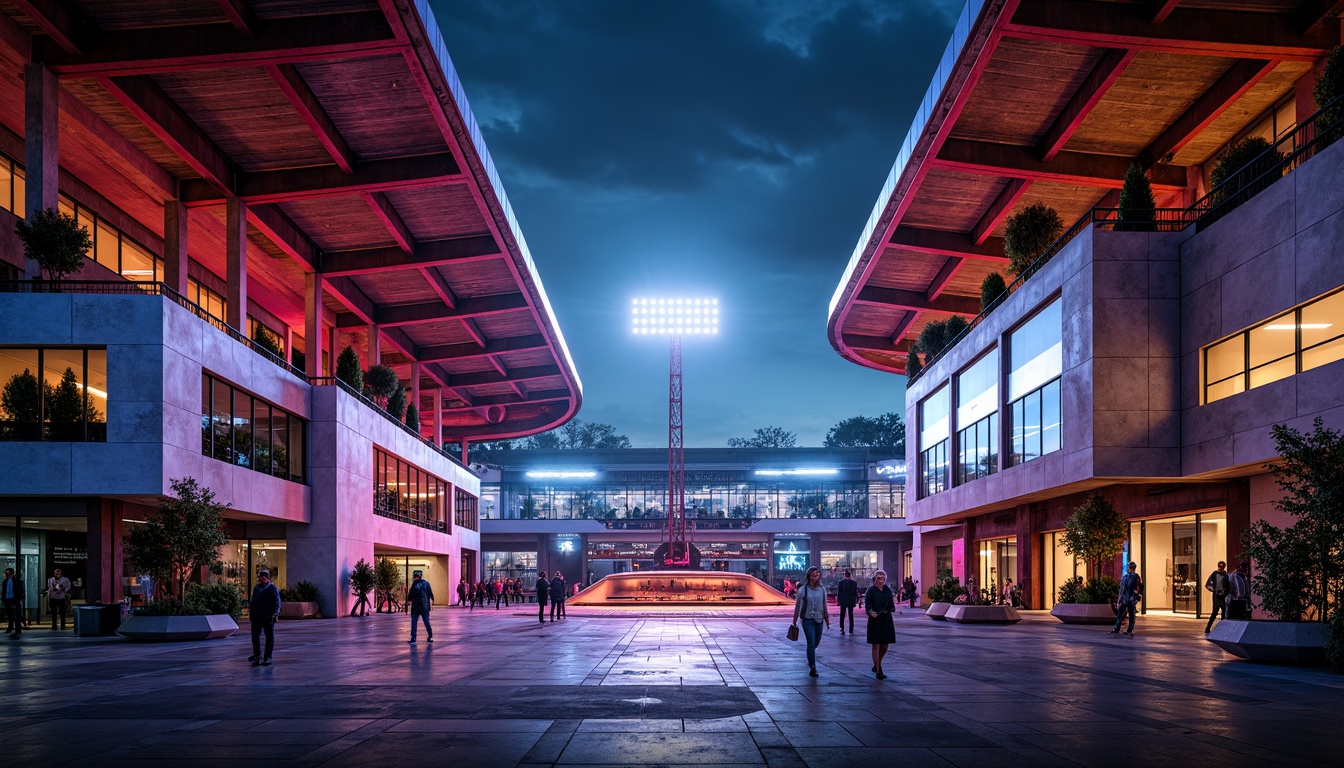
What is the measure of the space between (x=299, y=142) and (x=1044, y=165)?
24.0 meters

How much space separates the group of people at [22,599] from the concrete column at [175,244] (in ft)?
31.8

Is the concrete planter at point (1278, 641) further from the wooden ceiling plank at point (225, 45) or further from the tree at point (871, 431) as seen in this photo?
the tree at point (871, 431)

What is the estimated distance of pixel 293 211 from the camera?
136ft

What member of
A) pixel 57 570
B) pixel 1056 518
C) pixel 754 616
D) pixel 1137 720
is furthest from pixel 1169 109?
pixel 57 570

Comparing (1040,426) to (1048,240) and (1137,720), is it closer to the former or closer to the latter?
(1048,240)

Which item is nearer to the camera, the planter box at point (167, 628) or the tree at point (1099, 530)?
the planter box at point (167, 628)

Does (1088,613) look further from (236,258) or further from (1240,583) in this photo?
(236,258)

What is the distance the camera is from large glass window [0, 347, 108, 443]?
93.4 ft

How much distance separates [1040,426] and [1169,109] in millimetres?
10178

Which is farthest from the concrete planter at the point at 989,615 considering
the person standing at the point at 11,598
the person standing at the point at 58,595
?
the person standing at the point at 11,598

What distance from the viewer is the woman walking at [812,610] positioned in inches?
634

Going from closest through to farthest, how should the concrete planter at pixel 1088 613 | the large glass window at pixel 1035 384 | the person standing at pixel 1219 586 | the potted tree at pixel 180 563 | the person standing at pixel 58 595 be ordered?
the person standing at pixel 1219 586 → the potted tree at pixel 180 563 → the person standing at pixel 58 595 → the concrete planter at pixel 1088 613 → the large glass window at pixel 1035 384

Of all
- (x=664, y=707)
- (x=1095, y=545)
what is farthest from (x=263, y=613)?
(x=1095, y=545)

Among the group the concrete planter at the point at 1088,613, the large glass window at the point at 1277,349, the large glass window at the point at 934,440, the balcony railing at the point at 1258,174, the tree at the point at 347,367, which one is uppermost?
the balcony railing at the point at 1258,174
